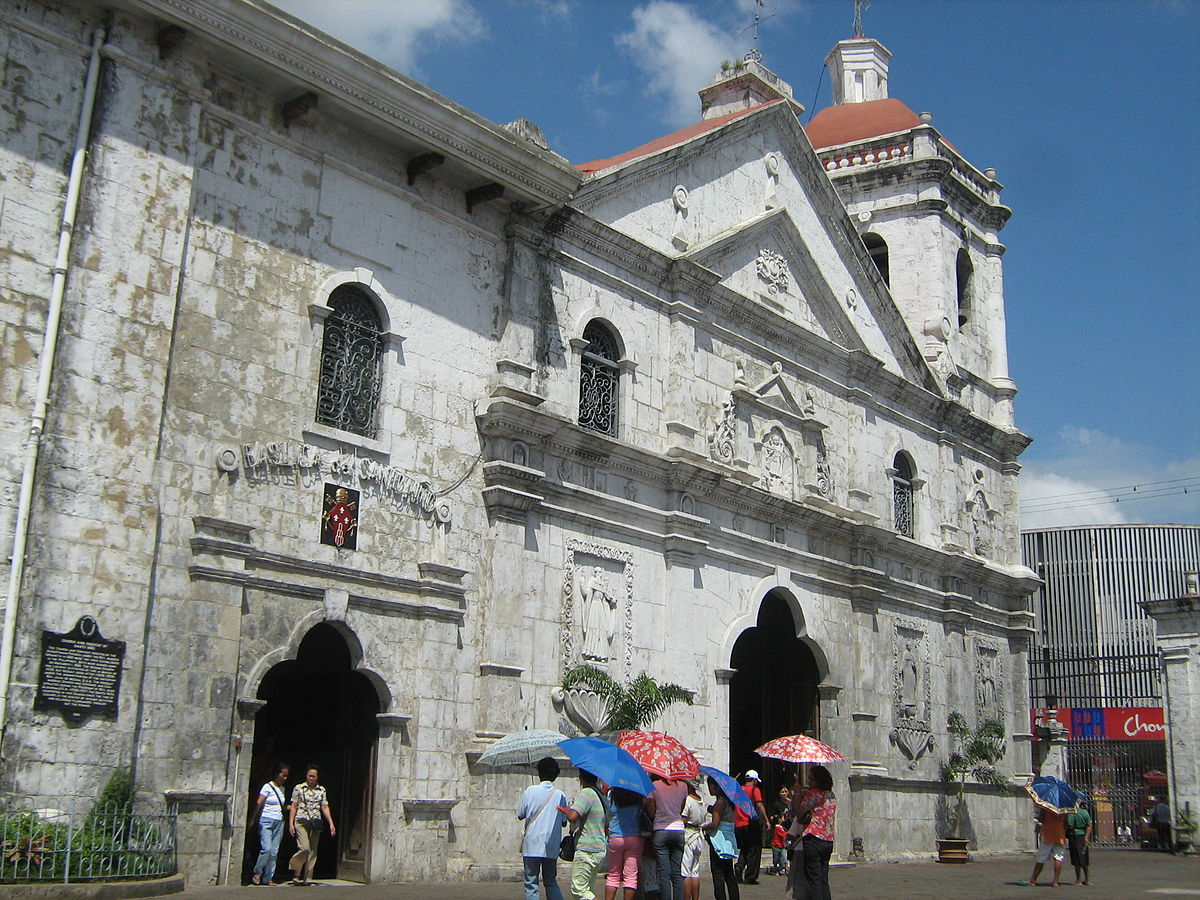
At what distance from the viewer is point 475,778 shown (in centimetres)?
1600

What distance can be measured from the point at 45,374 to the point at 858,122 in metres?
23.4

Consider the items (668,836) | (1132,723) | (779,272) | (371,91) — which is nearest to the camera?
(668,836)

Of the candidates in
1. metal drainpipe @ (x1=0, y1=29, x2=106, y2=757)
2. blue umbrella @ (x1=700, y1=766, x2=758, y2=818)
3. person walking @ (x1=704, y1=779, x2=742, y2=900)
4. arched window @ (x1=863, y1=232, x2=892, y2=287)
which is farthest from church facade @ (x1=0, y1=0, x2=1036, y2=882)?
arched window @ (x1=863, y1=232, x2=892, y2=287)

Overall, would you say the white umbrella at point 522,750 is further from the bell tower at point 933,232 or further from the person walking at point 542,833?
the bell tower at point 933,232

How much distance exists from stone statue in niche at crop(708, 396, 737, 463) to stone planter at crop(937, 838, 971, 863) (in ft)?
28.3

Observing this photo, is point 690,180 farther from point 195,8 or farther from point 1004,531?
point 1004,531

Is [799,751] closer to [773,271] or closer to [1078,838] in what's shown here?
[1078,838]

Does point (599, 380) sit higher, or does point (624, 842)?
point (599, 380)

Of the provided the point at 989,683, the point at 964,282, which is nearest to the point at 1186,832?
the point at 989,683

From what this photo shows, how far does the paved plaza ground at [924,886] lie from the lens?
13.6 metres

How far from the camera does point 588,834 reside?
11164mm

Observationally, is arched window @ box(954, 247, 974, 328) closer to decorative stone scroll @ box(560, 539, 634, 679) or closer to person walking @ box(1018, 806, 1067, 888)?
person walking @ box(1018, 806, 1067, 888)

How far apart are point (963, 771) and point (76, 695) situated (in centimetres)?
1754

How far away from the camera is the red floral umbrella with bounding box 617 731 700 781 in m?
12.2
